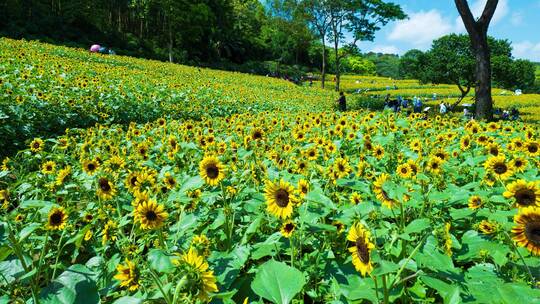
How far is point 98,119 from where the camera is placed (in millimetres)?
8391

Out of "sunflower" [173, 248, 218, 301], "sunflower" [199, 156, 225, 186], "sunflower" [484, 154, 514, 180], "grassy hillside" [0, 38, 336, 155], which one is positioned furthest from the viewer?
"grassy hillside" [0, 38, 336, 155]

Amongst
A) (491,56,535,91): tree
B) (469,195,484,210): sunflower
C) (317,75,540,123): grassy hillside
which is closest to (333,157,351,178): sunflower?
(469,195,484,210): sunflower

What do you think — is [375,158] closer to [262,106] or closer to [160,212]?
[160,212]

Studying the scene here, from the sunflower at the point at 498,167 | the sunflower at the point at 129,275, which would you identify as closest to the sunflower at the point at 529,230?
the sunflower at the point at 498,167

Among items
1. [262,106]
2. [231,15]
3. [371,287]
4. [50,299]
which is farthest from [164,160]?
[231,15]

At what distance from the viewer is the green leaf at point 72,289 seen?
1.38 metres

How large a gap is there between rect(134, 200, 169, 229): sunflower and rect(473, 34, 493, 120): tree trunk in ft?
43.0

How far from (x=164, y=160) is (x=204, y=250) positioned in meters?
2.55

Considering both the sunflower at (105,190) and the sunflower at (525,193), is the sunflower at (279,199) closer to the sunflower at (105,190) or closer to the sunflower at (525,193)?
the sunflower at (525,193)

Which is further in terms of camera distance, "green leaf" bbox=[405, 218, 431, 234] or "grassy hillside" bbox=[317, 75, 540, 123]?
"grassy hillside" bbox=[317, 75, 540, 123]

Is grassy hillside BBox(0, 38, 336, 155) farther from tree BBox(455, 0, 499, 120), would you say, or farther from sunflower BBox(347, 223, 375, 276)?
tree BBox(455, 0, 499, 120)

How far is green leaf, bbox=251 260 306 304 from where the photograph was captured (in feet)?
4.66

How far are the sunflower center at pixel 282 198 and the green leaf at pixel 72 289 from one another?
0.91 m

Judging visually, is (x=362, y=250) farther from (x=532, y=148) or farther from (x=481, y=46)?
(x=481, y=46)
